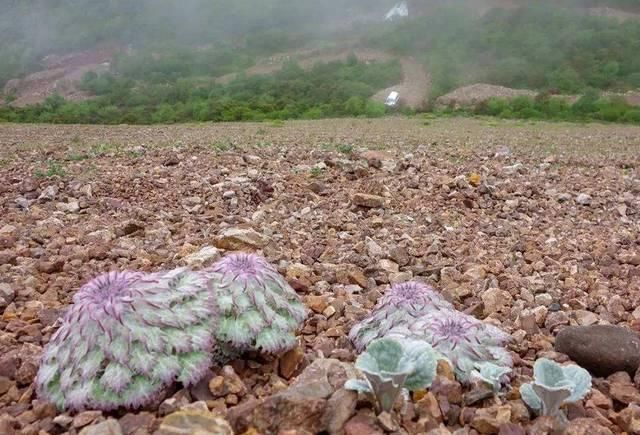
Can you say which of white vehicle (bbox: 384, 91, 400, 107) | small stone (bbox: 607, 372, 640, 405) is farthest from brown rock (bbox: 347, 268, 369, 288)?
white vehicle (bbox: 384, 91, 400, 107)

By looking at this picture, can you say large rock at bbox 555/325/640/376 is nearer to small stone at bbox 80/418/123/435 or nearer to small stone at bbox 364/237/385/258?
small stone at bbox 364/237/385/258

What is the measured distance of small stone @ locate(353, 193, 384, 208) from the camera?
5.26 metres

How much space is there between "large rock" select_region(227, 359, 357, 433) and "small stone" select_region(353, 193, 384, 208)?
3.11 metres

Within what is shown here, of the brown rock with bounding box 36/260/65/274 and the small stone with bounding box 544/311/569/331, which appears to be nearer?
the small stone with bounding box 544/311/569/331

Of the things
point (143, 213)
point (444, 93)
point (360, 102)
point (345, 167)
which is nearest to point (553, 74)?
point (444, 93)

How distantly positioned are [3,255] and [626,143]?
1228 cm

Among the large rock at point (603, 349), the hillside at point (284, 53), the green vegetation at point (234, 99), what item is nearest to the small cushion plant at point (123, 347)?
the large rock at point (603, 349)

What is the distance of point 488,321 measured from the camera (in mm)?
3172

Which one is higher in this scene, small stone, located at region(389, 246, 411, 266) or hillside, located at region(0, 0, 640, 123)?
small stone, located at region(389, 246, 411, 266)

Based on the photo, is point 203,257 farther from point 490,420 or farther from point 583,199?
point 583,199

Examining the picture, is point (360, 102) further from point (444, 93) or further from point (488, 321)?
point (488, 321)

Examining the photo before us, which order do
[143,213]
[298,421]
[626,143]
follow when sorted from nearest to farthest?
[298,421] → [143,213] → [626,143]

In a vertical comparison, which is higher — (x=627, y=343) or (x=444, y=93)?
(x=627, y=343)

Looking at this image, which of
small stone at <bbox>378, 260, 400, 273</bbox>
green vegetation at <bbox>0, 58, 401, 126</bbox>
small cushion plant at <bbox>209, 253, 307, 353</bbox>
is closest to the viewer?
small cushion plant at <bbox>209, 253, 307, 353</bbox>
